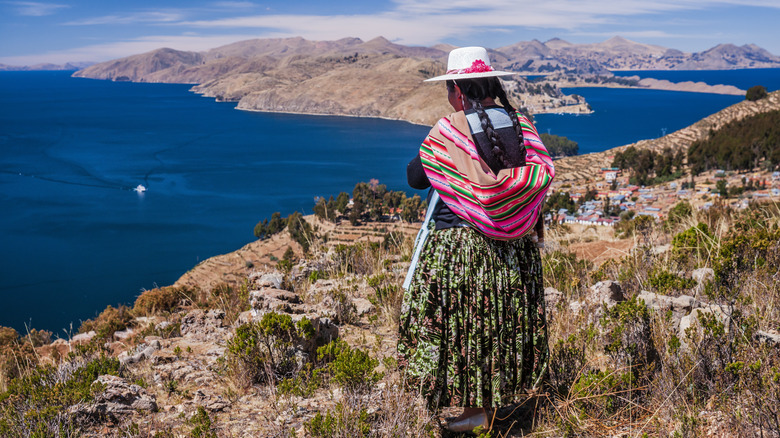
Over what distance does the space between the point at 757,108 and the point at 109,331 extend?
226 feet

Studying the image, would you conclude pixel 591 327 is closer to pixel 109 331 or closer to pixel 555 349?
pixel 555 349

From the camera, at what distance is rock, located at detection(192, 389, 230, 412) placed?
2.63 meters

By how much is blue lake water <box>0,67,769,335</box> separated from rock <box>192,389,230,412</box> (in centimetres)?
2008

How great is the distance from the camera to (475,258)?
2.15m

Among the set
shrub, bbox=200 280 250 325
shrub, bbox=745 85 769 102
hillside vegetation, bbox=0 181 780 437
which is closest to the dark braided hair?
hillside vegetation, bbox=0 181 780 437

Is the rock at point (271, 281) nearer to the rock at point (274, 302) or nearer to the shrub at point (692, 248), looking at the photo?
the rock at point (274, 302)

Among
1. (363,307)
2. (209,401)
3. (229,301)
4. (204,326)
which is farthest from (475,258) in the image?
(229,301)

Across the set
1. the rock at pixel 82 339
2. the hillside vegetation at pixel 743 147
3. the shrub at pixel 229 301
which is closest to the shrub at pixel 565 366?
the shrub at pixel 229 301

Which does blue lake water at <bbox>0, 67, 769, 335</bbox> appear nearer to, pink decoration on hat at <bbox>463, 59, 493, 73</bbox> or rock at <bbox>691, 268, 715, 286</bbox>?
rock at <bbox>691, 268, 715, 286</bbox>

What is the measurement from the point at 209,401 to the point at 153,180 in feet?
227

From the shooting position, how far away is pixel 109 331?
17.9 feet

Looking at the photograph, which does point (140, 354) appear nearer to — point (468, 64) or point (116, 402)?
point (116, 402)

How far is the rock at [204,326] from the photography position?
403 centimetres

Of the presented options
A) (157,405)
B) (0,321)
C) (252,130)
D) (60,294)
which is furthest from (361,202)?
(252,130)
